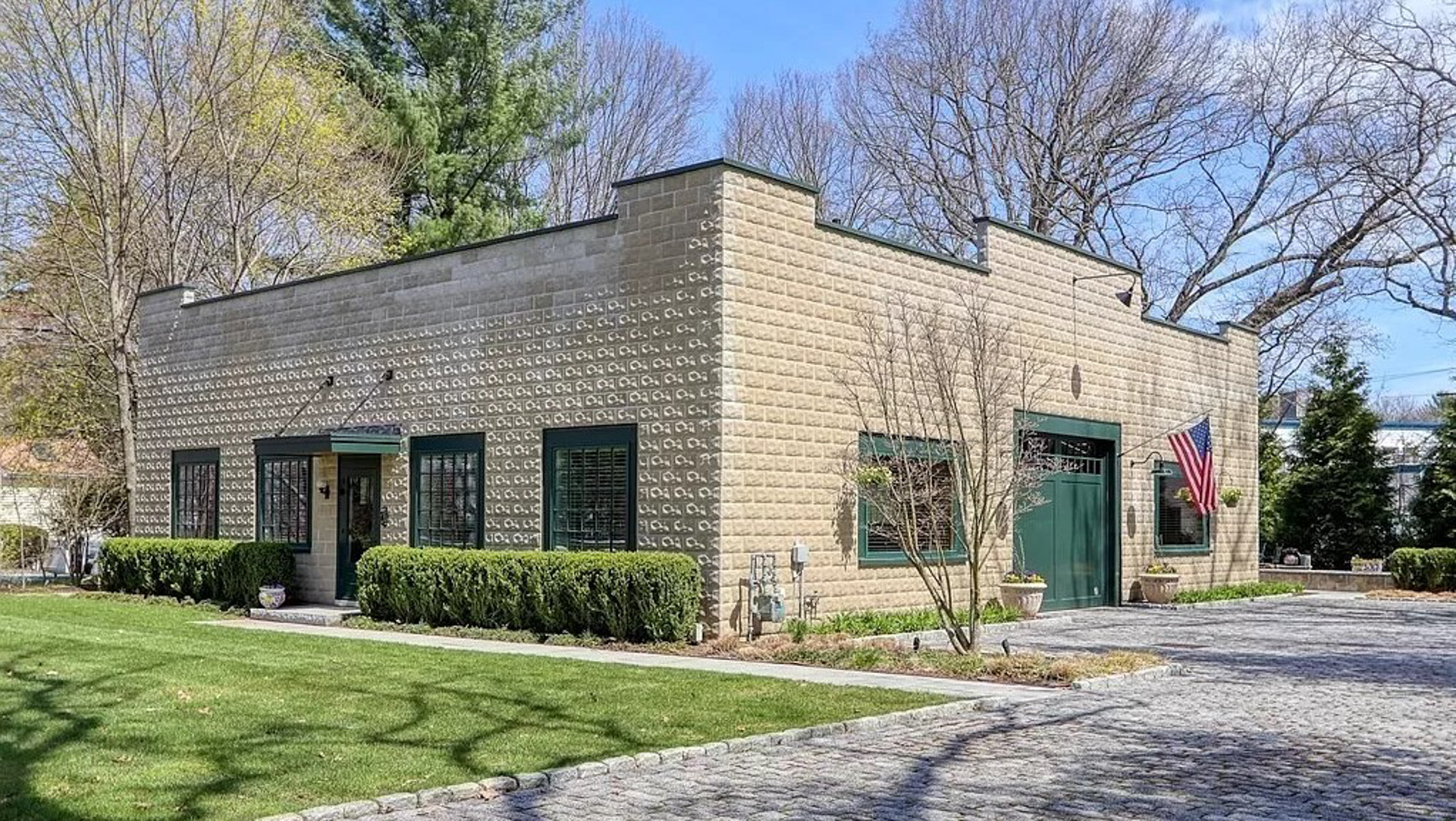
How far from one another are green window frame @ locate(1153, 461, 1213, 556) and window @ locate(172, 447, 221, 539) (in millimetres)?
14799

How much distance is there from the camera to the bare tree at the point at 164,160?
23.1 m

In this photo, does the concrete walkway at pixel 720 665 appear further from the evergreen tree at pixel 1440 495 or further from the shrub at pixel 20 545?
the evergreen tree at pixel 1440 495

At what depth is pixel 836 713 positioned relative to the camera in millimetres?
9555

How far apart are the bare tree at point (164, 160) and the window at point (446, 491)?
847 cm

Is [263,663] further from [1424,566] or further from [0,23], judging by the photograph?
[1424,566]

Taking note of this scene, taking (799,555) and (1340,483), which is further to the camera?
(1340,483)

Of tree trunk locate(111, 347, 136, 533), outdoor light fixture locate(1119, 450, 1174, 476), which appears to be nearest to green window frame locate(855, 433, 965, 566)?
outdoor light fixture locate(1119, 450, 1174, 476)

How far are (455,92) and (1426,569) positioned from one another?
23417mm

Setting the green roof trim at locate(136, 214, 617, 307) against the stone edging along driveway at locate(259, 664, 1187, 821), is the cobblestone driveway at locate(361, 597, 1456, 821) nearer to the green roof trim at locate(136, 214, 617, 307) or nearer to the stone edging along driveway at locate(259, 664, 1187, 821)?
the stone edging along driveway at locate(259, 664, 1187, 821)

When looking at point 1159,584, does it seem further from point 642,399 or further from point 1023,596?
point 642,399

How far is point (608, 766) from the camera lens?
305 inches

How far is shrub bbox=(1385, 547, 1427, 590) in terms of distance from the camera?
2662cm

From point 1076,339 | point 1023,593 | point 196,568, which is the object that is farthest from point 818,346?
point 196,568

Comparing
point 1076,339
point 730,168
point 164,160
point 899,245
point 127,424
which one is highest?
point 164,160
